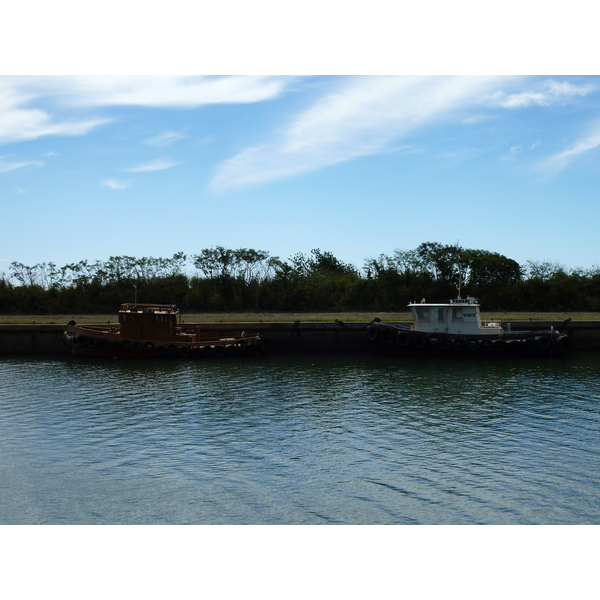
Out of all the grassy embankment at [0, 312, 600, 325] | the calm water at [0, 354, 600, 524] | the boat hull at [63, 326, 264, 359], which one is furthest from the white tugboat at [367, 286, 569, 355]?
the grassy embankment at [0, 312, 600, 325]

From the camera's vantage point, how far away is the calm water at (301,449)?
10.5 m

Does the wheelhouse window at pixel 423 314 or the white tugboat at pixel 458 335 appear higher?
the wheelhouse window at pixel 423 314

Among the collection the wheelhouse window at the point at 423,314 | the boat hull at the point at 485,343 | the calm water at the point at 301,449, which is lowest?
the calm water at the point at 301,449

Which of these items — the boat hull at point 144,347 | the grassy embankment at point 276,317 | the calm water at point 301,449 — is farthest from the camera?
the grassy embankment at point 276,317

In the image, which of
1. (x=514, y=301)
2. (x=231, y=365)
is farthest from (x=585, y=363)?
(x=514, y=301)

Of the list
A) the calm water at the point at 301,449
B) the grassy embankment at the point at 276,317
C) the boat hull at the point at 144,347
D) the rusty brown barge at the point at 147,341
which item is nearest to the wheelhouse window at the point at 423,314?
the calm water at the point at 301,449

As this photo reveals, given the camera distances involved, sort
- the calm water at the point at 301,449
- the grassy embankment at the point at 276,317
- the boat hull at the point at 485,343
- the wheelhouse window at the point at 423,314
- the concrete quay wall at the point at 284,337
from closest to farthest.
→ the calm water at the point at 301,449 < the boat hull at the point at 485,343 < the wheelhouse window at the point at 423,314 < the concrete quay wall at the point at 284,337 < the grassy embankment at the point at 276,317

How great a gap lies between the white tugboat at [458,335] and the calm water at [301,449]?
4470 mm

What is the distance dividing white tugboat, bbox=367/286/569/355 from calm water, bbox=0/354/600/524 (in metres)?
4.47

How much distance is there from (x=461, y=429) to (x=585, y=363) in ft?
49.0

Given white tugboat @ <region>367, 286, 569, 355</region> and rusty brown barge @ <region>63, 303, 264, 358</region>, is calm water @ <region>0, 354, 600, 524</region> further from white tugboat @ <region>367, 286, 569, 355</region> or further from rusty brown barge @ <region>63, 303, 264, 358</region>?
rusty brown barge @ <region>63, 303, 264, 358</region>

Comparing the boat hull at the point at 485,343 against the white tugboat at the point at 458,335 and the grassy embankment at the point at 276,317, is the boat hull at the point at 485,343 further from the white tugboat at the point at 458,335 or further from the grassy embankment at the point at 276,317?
the grassy embankment at the point at 276,317

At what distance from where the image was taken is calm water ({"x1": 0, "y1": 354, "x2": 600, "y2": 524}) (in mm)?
10523

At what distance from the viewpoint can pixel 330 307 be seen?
158 feet
